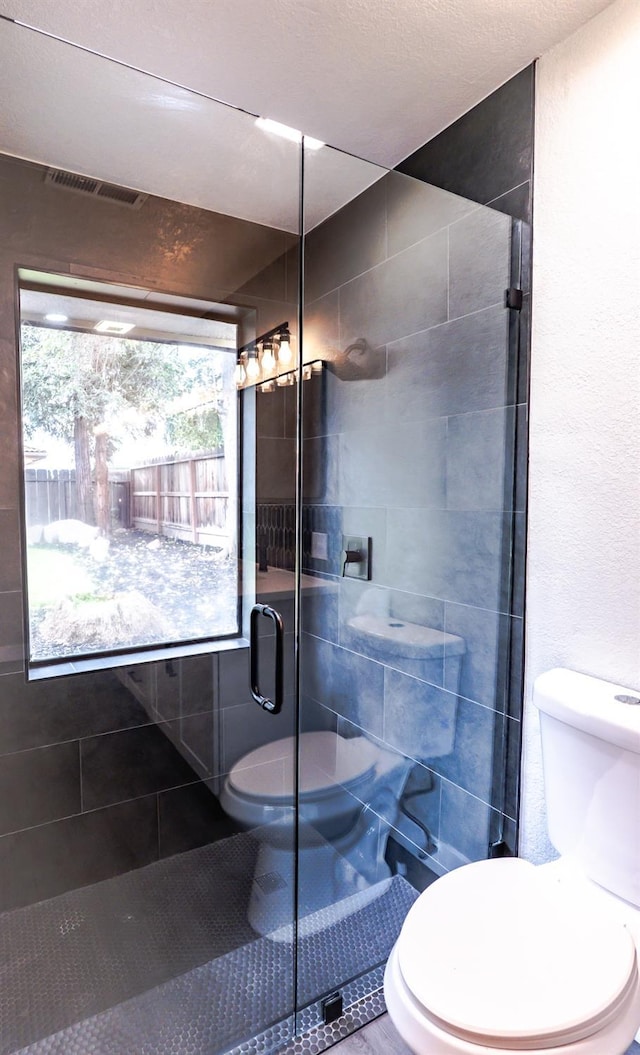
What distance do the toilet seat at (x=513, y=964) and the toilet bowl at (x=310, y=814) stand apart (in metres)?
0.51

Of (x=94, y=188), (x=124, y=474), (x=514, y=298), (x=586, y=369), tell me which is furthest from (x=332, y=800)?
(x=94, y=188)

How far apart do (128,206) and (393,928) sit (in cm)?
222

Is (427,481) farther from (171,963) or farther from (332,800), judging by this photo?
(171,963)

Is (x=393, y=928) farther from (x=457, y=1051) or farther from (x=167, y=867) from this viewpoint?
(x=457, y=1051)

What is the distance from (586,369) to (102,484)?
1298 millimetres

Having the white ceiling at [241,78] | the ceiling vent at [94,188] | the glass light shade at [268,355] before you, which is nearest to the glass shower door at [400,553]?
the glass light shade at [268,355]

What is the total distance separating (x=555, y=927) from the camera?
111 cm

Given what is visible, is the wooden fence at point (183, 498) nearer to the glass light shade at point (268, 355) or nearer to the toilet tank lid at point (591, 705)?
the glass light shade at point (268, 355)

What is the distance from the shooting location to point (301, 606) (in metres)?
1.65

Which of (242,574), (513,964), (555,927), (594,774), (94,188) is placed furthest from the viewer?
(242,574)

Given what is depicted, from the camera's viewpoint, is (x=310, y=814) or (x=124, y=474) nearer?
(x=124, y=474)

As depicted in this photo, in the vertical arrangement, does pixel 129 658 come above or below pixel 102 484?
below

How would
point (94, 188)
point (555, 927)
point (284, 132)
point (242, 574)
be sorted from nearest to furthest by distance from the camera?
point (555, 927) < point (94, 188) < point (284, 132) < point (242, 574)

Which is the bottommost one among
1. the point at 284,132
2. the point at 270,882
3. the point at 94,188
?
the point at 270,882
